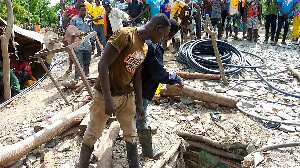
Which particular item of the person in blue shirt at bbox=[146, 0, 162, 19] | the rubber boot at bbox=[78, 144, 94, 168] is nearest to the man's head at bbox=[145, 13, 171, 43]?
the rubber boot at bbox=[78, 144, 94, 168]

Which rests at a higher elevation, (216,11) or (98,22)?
(216,11)

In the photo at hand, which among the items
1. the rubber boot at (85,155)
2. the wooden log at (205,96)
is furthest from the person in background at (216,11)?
the rubber boot at (85,155)

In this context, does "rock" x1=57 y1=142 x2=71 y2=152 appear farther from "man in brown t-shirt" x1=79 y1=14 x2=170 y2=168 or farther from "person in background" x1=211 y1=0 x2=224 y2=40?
"person in background" x1=211 y1=0 x2=224 y2=40

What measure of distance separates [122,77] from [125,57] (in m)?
0.23

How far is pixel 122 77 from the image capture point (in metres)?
2.77

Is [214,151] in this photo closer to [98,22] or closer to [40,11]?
[98,22]

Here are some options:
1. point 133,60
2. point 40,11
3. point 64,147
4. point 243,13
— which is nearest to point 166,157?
point 64,147

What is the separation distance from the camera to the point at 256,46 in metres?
10.3

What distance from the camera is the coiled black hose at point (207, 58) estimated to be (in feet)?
23.0

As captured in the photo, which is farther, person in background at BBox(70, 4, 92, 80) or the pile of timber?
person in background at BBox(70, 4, 92, 80)

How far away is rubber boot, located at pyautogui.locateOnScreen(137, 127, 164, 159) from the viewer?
3621 millimetres

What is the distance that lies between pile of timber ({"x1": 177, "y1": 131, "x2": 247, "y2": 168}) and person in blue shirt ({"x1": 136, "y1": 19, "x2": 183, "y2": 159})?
881mm

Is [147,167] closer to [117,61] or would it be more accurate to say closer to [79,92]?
[117,61]

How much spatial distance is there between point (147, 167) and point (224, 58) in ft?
15.6
